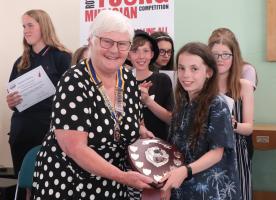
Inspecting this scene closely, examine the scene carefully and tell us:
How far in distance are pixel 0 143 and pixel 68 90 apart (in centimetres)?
326

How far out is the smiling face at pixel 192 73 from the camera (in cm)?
167

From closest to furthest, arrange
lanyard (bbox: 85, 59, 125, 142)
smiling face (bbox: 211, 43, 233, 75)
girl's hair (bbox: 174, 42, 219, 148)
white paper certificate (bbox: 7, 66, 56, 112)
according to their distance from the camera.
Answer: lanyard (bbox: 85, 59, 125, 142) → girl's hair (bbox: 174, 42, 219, 148) → smiling face (bbox: 211, 43, 233, 75) → white paper certificate (bbox: 7, 66, 56, 112)

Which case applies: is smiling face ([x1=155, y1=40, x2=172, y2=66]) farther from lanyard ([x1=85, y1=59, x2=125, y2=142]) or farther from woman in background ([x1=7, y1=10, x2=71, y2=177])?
lanyard ([x1=85, y1=59, x2=125, y2=142])

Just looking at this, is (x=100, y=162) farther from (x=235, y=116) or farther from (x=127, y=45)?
(x=235, y=116)

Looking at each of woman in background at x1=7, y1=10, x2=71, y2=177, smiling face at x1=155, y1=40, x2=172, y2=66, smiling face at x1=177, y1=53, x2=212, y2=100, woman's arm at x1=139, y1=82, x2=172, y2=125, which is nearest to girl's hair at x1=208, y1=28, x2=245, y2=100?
woman's arm at x1=139, y1=82, x2=172, y2=125

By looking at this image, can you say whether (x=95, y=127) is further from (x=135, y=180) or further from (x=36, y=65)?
(x=36, y=65)

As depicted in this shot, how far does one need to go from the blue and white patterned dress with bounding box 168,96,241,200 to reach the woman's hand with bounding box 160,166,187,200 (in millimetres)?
124

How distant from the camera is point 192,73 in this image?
167 cm

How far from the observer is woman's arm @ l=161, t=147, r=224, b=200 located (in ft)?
4.69

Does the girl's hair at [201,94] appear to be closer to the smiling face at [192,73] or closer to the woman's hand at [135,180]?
the smiling face at [192,73]

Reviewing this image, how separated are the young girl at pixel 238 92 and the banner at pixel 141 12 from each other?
1.10 m

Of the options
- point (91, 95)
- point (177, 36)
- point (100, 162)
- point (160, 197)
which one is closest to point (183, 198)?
point (160, 197)

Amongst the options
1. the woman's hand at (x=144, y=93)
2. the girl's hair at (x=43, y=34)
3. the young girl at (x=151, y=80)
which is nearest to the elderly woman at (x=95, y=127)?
the woman's hand at (x=144, y=93)

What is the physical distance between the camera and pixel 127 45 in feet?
4.81
